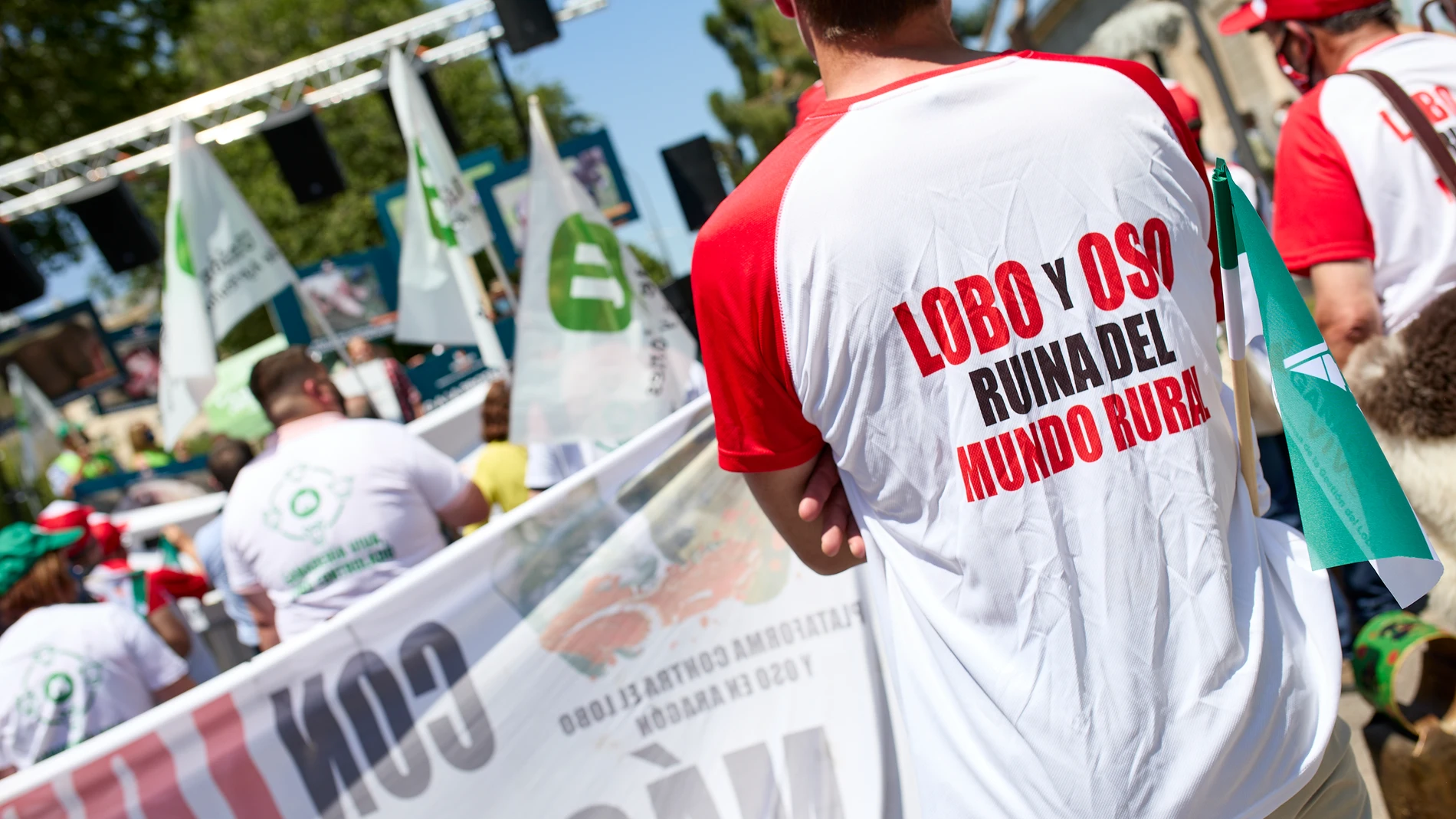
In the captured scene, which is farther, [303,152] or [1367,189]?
[303,152]

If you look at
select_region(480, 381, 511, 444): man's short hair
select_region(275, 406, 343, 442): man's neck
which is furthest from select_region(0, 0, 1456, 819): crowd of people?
select_region(480, 381, 511, 444): man's short hair

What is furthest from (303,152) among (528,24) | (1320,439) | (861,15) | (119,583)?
(1320,439)

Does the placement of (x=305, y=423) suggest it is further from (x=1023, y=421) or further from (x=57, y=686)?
(x=1023, y=421)

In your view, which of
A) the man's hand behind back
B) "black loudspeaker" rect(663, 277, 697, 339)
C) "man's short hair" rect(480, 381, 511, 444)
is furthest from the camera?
"black loudspeaker" rect(663, 277, 697, 339)

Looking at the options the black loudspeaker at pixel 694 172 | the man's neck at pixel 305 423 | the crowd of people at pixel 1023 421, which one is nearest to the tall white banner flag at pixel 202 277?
the man's neck at pixel 305 423

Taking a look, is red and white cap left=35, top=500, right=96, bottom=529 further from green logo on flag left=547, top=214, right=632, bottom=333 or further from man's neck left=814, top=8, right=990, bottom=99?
man's neck left=814, top=8, right=990, bottom=99

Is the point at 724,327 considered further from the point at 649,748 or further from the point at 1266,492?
the point at 649,748

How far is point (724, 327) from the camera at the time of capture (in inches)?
58.9

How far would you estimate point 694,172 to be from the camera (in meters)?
11.2

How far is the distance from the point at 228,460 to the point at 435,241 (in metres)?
A: 1.65

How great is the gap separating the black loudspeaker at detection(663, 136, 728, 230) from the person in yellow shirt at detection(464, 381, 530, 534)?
20.9 ft

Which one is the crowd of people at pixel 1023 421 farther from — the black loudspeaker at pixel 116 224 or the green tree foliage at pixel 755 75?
the green tree foliage at pixel 755 75

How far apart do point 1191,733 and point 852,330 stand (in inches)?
23.6

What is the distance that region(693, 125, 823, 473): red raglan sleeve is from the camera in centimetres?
143
